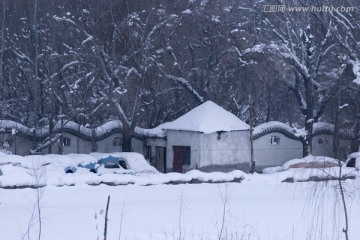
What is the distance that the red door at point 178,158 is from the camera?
3809 centimetres

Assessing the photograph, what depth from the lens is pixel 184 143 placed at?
37.9 metres

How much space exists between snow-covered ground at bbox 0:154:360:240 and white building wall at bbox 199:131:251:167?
4.30 m

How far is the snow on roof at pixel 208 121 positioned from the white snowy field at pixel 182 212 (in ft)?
21.6

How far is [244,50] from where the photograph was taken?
39.7 m

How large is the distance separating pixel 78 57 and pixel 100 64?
1598 millimetres

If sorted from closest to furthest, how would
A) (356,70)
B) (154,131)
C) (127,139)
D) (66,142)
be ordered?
(356,70) < (127,139) < (66,142) < (154,131)

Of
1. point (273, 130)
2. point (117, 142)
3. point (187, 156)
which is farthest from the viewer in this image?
point (273, 130)

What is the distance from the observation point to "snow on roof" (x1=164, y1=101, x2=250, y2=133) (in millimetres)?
37156

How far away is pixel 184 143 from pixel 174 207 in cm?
1505

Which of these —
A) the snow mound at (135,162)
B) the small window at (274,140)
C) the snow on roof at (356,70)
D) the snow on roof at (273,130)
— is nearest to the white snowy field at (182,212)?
the snow mound at (135,162)

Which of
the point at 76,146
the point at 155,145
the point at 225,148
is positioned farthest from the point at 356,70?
the point at 76,146

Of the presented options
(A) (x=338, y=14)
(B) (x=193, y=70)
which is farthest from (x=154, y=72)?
(A) (x=338, y=14)

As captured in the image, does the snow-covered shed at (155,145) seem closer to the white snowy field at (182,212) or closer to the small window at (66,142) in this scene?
the small window at (66,142)
